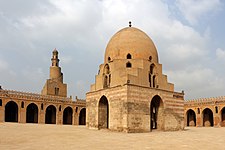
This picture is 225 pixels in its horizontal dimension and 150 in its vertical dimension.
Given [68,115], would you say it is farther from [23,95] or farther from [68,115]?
[23,95]

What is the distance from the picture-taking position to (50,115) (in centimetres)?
3994

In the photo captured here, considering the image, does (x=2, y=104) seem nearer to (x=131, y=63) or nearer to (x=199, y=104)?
(x=131, y=63)

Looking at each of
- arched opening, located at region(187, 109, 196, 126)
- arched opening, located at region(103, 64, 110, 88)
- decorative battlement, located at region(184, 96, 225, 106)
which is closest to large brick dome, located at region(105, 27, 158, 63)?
arched opening, located at region(103, 64, 110, 88)

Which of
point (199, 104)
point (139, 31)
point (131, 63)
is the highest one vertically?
point (139, 31)

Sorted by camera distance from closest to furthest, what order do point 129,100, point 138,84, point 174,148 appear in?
1. point 174,148
2. point 129,100
3. point 138,84

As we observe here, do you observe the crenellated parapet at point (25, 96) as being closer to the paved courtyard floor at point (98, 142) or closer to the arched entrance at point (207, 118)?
the paved courtyard floor at point (98, 142)

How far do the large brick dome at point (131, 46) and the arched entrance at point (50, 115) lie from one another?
18385mm

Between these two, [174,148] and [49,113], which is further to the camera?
[49,113]

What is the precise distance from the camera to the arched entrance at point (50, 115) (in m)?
38.8

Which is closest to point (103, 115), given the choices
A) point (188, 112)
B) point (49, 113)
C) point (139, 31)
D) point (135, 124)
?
point (135, 124)

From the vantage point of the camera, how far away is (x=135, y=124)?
763 inches

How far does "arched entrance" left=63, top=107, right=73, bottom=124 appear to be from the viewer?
4076 centimetres

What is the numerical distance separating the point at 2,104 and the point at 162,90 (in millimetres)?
21748

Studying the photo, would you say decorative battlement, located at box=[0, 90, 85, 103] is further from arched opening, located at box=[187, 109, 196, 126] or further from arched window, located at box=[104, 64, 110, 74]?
arched opening, located at box=[187, 109, 196, 126]
